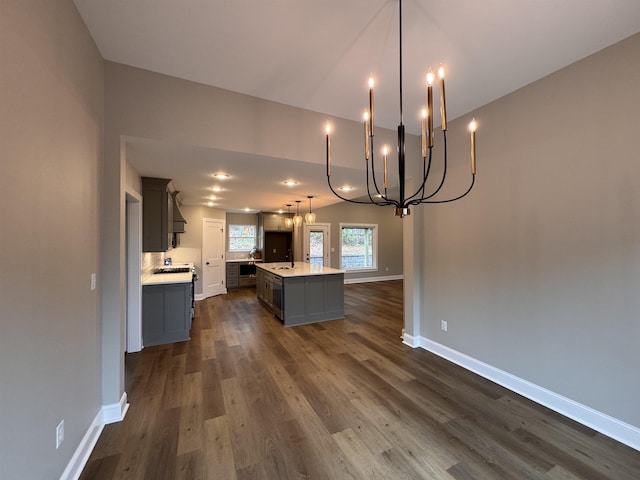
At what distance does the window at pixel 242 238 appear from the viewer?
8.65 metres

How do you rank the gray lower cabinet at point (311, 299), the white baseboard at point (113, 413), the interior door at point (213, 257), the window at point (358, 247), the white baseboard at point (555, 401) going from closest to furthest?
the white baseboard at point (555, 401) → the white baseboard at point (113, 413) → the gray lower cabinet at point (311, 299) → the interior door at point (213, 257) → the window at point (358, 247)

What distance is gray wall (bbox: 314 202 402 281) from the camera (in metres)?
8.96

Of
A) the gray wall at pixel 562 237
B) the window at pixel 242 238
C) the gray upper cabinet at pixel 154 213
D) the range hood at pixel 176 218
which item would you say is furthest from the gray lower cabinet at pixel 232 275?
the gray wall at pixel 562 237

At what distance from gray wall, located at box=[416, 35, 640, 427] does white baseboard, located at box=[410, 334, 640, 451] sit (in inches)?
2.2

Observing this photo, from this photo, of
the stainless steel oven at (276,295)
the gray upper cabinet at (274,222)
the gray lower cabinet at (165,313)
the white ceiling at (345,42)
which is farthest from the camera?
the gray upper cabinet at (274,222)

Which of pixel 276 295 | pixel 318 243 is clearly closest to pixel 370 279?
pixel 318 243

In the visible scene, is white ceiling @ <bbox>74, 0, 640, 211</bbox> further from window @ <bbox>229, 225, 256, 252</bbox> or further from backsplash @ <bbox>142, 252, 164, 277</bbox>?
window @ <bbox>229, 225, 256, 252</bbox>

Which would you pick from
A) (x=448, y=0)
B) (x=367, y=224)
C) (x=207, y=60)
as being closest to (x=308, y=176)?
(x=207, y=60)

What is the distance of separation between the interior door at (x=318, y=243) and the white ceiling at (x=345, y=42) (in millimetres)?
6013

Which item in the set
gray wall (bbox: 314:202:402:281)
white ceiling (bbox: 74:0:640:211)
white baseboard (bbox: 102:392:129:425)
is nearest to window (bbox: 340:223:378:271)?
gray wall (bbox: 314:202:402:281)

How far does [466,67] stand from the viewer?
2.27 m

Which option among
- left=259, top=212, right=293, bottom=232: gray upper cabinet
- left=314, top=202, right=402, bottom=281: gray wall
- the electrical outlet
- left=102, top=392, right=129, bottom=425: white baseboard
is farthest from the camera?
left=314, top=202, right=402, bottom=281: gray wall

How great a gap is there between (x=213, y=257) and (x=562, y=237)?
6854 mm

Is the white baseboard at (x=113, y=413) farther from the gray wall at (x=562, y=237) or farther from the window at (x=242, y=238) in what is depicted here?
the window at (x=242, y=238)
